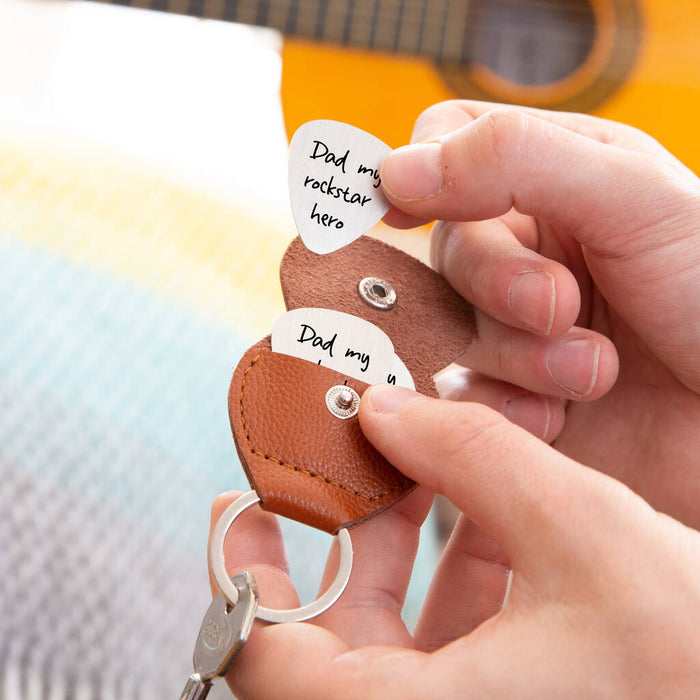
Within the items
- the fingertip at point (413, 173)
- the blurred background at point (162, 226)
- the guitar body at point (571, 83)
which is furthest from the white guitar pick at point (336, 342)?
the guitar body at point (571, 83)

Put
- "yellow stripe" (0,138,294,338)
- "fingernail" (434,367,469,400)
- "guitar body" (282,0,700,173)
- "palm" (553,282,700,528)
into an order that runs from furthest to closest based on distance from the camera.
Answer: "guitar body" (282,0,700,173) < "yellow stripe" (0,138,294,338) < "fingernail" (434,367,469,400) < "palm" (553,282,700,528)

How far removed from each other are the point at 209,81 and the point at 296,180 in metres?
1.10

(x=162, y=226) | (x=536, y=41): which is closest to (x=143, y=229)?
(x=162, y=226)

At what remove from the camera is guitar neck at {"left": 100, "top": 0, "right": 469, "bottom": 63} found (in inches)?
55.8

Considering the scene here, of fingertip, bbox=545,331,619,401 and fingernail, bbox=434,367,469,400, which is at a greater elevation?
fingertip, bbox=545,331,619,401

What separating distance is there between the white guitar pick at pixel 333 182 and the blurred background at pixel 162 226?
0.42 meters

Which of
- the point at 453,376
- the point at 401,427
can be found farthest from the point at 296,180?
the point at 453,376

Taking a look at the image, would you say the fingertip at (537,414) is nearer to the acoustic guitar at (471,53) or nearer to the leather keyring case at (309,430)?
the leather keyring case at (309,430)

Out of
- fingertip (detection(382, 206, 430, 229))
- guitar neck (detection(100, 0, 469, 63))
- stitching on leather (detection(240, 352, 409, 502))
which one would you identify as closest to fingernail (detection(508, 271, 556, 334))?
fingertip (detection(382, 206, 430, 229))

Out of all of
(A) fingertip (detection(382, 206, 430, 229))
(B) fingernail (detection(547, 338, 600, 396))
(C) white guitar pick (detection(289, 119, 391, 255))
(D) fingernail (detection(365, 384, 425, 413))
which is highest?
(C) white guitar pick (detection(289, 119, 391, 255))

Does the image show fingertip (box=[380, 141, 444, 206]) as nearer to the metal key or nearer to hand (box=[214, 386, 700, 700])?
hand (box=[214, 386, 700, 700])

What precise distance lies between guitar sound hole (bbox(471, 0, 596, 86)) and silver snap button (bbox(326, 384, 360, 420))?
3.65 feet

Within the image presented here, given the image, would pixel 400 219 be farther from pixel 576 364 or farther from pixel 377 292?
pixel 576 364

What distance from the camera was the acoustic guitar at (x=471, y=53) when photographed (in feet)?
4.64
